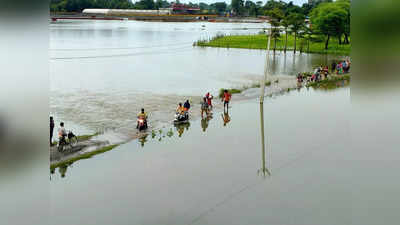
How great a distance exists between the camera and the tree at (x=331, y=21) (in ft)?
131

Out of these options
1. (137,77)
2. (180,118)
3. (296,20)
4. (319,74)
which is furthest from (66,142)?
(296,20)

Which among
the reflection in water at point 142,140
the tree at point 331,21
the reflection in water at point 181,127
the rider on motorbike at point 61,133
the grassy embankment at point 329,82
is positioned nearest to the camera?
the rider on motorbike at point 61,133

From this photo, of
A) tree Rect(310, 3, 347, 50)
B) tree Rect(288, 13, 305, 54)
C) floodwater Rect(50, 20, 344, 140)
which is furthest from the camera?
tree Rect(288, 13, 305, 54)

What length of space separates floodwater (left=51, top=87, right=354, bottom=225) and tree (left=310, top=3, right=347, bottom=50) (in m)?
29.3

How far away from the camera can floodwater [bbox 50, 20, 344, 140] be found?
50.3 ft

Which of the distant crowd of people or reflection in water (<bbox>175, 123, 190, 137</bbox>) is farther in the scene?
the distant crowd of people

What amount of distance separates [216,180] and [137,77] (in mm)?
19177

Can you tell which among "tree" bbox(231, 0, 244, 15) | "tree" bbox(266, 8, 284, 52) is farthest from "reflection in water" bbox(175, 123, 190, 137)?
"tree" bbox(231, 0, 244, 15)

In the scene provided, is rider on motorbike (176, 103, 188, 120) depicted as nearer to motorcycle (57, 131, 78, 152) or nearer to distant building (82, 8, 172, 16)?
motorcycle (57, 131, 78, 152)

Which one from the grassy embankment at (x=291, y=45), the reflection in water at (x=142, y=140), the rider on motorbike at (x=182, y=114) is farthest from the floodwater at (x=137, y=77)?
the grassy embankment at (x=291, y=45)

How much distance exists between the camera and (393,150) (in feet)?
16.3

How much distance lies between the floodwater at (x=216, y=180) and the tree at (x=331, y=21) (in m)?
29.3

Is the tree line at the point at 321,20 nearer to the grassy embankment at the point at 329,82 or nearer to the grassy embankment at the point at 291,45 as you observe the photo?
the grassy embankment at the point at 291,45

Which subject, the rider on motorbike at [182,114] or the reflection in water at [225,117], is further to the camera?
the reflection in water at [225,117]
